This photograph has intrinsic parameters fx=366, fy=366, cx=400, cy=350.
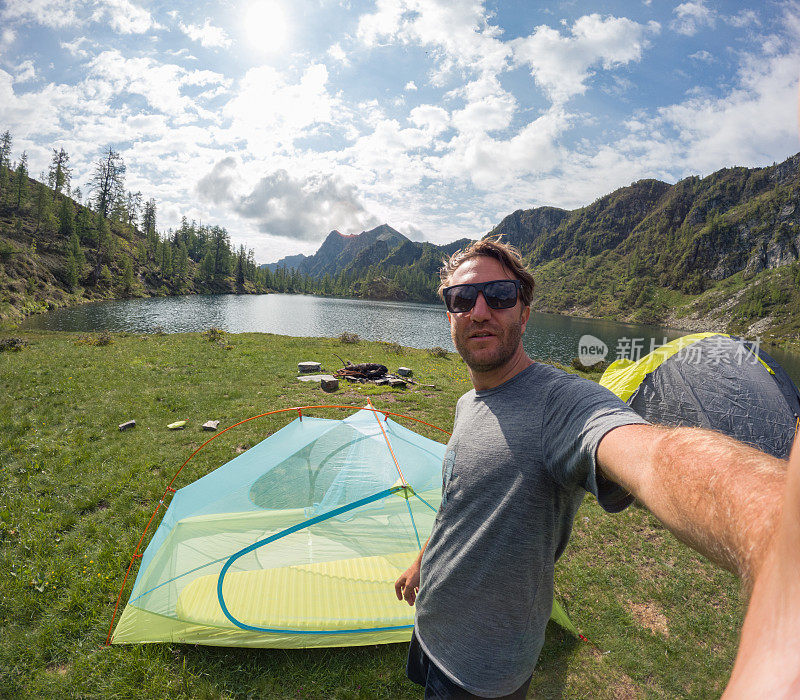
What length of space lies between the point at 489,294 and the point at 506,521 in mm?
1338

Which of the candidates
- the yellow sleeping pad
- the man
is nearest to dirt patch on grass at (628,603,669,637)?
the yellow sleeping pad

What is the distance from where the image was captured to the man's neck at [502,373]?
2.10 m

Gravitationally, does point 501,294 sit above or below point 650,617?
above

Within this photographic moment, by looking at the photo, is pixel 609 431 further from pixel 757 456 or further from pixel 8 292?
pixel 8 292

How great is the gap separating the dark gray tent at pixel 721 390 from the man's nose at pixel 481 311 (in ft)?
15.9

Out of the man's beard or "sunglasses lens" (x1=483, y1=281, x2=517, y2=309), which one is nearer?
the man's beard

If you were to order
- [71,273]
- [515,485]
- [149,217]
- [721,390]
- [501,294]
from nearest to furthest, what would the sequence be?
[515,485], [501,294], [721,390], [71,273], [149,217]

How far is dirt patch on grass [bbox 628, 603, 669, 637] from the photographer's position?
4.52 metres

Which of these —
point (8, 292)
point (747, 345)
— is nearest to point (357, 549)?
point (747, 345)

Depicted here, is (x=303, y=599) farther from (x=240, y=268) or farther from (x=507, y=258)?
(x=240, y=268)

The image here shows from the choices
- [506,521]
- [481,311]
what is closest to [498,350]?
[481,311]

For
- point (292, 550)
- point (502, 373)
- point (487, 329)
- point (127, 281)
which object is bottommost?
point (292, 550)

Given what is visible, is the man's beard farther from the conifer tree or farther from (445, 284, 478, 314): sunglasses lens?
the conifer tree

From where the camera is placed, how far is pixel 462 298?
2.44m
